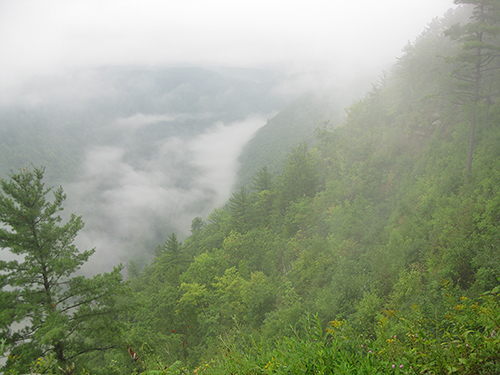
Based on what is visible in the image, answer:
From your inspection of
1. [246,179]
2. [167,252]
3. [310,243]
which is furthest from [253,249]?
[246,179]

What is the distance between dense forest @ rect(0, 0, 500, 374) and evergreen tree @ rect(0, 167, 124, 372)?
A: 0.24 feet

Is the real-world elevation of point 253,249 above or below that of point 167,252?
below

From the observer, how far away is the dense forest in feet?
9.74

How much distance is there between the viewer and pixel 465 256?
9586 millimetres

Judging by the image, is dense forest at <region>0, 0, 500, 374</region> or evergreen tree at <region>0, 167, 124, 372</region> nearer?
dense forest at <region>0, 0, 500, 374</region>

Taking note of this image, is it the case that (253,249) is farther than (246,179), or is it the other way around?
(246,179)

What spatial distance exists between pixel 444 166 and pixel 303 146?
72.8ft

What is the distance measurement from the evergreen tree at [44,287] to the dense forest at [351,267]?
74 mm

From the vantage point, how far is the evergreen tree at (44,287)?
9.31 meters

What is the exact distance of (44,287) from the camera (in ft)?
34.2

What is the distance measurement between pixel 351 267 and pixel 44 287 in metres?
16.5

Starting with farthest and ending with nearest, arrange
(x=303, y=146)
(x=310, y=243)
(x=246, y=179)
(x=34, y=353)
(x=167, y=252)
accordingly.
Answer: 1. (x=246, y=179)
2. (x=303, y=146)
3. (x=167, y=252)
4. (x=310, y=243)
5. (x=34, y=353)

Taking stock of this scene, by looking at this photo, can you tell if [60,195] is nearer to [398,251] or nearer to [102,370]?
[102,370]

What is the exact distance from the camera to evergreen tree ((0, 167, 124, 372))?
9.31m
